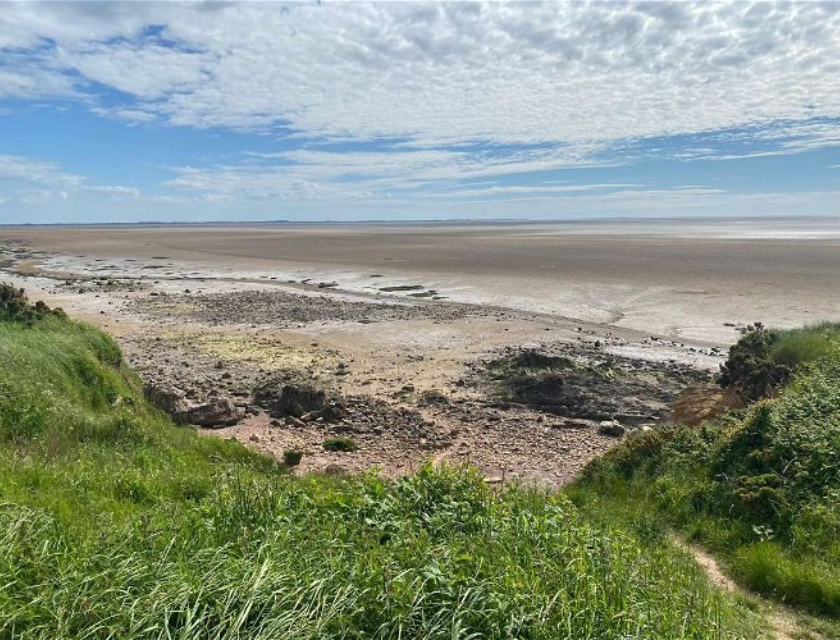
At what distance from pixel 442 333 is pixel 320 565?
20839 millimetres

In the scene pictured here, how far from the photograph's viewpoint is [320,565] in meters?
4.62

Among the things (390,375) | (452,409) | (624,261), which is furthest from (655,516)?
(624,261)

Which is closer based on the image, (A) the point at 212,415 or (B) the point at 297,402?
(A) the point at 212,415

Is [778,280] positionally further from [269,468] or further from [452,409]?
[269,468]

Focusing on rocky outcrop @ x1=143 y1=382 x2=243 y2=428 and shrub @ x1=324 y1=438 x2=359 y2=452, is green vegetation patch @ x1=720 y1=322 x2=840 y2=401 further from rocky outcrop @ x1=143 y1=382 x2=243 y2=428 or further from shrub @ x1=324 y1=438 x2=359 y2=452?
rocky outcrop @ x1=143 y1=382 x2=243 y2=428

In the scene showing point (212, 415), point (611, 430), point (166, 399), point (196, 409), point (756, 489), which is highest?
point (756, 489)

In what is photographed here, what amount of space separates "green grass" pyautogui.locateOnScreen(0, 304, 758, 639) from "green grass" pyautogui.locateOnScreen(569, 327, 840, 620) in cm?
86

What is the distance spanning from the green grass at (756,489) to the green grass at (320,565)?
855mm

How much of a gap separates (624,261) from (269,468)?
47.3m

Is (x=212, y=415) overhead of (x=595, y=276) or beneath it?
beneath

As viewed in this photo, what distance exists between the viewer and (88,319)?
28484 millimetres

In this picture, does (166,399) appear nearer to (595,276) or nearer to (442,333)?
(442,333)

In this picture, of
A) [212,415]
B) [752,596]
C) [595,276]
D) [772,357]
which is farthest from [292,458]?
[595,276]

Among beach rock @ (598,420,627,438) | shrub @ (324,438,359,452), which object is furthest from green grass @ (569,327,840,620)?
shrub @ (324,438,359,452)
